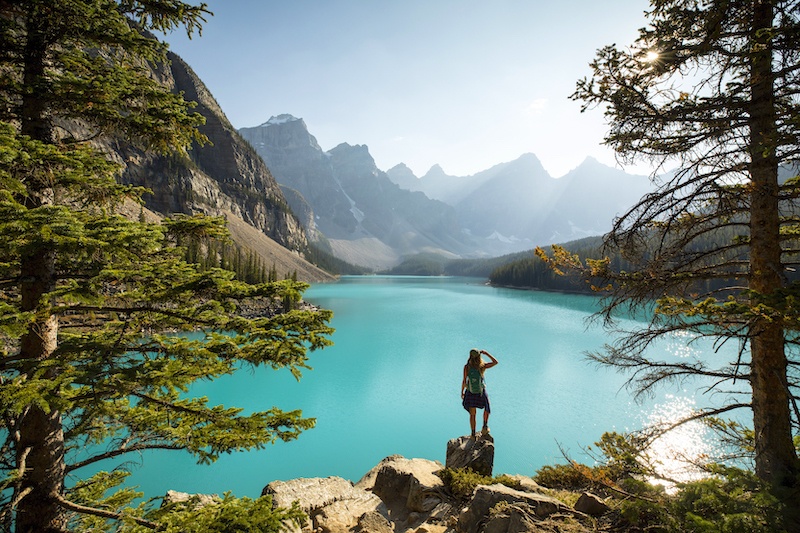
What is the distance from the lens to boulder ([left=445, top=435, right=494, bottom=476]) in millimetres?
8836

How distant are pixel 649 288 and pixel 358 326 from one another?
136 feet

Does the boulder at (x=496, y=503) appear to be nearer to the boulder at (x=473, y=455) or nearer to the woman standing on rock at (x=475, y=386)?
the boulder at (x=473, y=455)

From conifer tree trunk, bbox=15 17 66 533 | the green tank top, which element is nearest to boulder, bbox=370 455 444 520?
the green tank top

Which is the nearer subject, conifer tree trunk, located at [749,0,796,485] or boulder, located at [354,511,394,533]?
conifer tree trunk, located at [749,0,796,485]

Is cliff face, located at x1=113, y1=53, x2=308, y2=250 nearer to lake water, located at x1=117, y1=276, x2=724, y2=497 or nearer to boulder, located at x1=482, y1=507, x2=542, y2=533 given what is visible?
lake water, located at x1=117, y1=276, x2=724, y2=497

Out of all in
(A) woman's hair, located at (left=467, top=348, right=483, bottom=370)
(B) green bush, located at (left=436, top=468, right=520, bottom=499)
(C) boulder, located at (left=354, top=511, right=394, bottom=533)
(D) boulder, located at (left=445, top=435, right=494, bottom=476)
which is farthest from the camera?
(A) woman's hair, located at (left=467, top=348, right=483, bottom=370)

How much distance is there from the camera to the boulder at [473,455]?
29.0 feet

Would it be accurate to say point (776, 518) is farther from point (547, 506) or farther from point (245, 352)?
point (245, 352)

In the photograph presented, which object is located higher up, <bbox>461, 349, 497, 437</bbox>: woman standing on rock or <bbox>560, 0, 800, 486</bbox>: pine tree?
<bbox>560, 0, 800, 486</bbox>: pine tree

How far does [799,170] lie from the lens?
3.99 m

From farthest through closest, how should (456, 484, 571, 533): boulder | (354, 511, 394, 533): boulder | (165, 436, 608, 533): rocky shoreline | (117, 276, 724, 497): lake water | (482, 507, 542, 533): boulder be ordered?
(117, 276, 724, 497): lake water < (354, 511, 394, 533): boulder < (456, 484, 571, 533): boulder < (165, 436, 608, 533): rocky shoreline < (482, 507, 542, 533): boulder

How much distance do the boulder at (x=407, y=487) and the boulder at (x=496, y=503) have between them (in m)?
1.95

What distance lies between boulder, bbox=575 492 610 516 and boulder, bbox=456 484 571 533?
0.96ft

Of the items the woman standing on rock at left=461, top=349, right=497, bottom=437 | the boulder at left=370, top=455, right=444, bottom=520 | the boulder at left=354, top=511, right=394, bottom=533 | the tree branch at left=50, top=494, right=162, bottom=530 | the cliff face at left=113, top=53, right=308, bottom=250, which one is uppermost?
the cliff face at left=113, top=53, right=308, bottom=250
